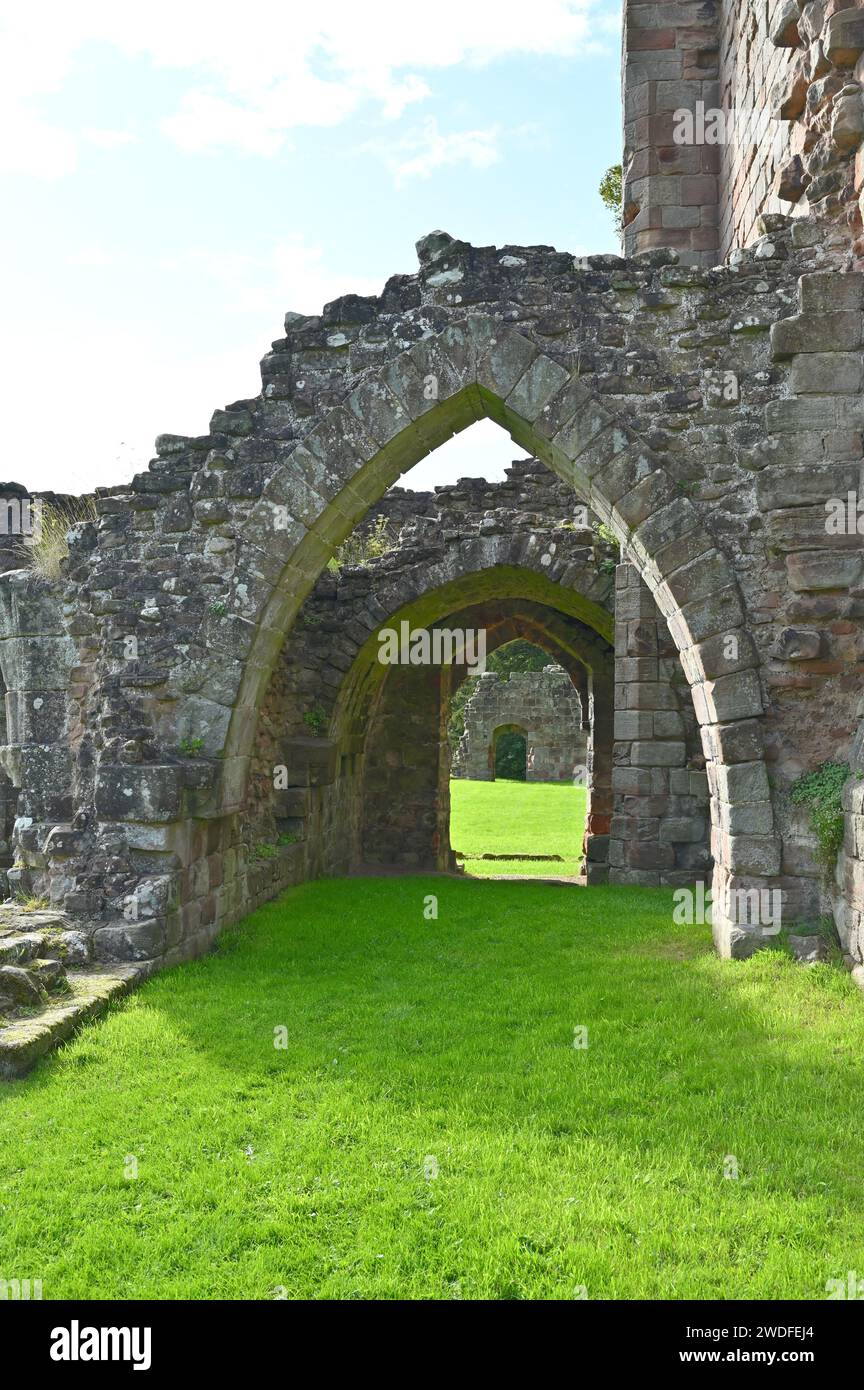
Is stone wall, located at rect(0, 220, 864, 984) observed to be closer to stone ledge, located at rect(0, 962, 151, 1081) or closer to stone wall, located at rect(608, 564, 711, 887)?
stone ledge, located at rect(0, 962, 151, 1081)

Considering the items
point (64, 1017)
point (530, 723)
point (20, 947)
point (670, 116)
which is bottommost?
point (64, 1017)

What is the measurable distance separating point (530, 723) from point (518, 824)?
8222 millimetres

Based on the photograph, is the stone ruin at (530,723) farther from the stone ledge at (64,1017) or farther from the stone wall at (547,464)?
the stone ledge at (64,1017)

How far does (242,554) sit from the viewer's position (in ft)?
22.5

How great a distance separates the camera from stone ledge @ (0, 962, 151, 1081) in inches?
180

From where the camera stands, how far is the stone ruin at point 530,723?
27.7m

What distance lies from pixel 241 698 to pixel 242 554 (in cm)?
100

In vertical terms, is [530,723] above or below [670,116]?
below

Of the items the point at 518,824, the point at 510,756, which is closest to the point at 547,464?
the point at 518,824

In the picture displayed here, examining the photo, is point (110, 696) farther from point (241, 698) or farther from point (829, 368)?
point (829, 368)

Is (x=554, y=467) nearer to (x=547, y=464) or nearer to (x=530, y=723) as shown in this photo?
(x=547, y=464)

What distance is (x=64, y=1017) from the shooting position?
5.03 m

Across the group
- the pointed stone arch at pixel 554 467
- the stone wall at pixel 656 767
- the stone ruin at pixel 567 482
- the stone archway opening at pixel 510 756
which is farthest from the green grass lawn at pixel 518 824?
the pointed stone arch at pixel 554 467

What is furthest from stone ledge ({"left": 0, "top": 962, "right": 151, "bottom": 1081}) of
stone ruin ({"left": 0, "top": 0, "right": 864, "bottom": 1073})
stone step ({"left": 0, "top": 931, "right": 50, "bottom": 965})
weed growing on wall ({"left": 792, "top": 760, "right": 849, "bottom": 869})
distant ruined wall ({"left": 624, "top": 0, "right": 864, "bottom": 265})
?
distant ruined wall ({"left": 624, "top": 0, "right": 864, "bottom": 265})
